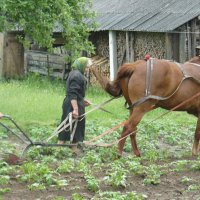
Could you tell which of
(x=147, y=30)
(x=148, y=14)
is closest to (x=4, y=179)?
(x=147, y=30)

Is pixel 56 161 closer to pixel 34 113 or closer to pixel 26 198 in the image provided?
pixel 26 198

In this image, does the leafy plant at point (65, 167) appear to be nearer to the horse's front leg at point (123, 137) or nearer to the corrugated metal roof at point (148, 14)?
the horse's front leg at point (123, 137)

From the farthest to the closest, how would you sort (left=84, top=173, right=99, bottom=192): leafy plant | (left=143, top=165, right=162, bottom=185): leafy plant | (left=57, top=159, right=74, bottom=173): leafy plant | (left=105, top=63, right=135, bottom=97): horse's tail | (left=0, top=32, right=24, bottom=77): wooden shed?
(left=0, top=32, right=24, bottom=77): wooden shed → (left=105, top=63, right=135, bottom=97): horse's tail → (left=57, top=159, right=74, bottom=173): leafy plant → (left=143, top=165, right=162, bottom=185): leafy plant → (left=84, top=173, right=99, bottom=192): leafy plant

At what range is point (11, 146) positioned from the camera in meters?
12.1

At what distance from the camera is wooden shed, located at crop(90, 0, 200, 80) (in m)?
22.0

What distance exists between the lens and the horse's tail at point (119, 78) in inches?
435

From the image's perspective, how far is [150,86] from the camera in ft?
35.9

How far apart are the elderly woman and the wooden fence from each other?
641 inches

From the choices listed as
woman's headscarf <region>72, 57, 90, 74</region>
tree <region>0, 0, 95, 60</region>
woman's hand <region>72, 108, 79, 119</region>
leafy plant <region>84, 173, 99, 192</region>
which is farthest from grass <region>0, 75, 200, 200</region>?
tree <region>0, 0, 95, 60</region>

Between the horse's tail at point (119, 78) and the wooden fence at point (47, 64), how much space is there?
16.6 m

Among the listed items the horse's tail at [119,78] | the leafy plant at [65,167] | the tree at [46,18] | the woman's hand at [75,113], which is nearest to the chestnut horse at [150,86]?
the horse's tail at [119,78]

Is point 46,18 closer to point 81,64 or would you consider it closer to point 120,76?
point 81,64

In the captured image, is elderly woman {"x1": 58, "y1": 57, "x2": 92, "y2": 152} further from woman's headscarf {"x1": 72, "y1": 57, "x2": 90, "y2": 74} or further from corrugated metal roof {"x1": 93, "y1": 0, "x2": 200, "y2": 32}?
corrugated metal roof {"x1": 93, "y1": 0, "x2": 200, "y2": 32}

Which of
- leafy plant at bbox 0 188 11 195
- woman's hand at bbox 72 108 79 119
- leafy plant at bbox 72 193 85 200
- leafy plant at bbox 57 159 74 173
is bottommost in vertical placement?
leafy plant at bbox 57 159 74 173
